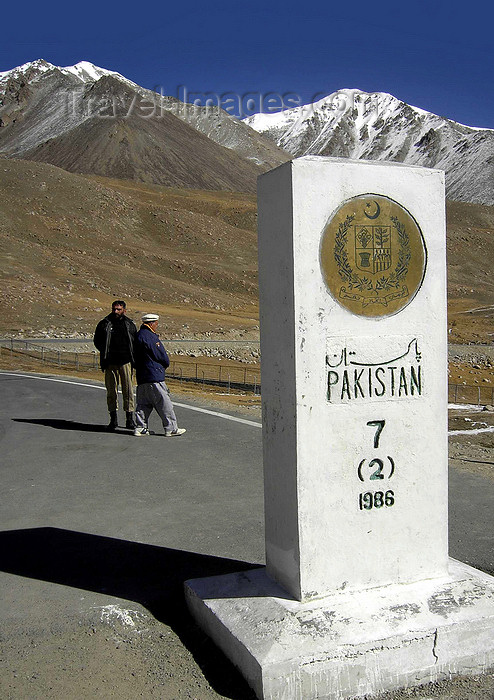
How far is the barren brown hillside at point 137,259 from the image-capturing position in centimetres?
4269

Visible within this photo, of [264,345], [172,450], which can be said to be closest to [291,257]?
[264,345]

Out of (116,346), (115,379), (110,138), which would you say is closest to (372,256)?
(116,346)

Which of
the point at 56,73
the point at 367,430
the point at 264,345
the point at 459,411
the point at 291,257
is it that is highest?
the point at 56,73

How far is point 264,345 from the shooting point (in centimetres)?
467

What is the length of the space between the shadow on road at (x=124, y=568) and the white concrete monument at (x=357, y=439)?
221 mm

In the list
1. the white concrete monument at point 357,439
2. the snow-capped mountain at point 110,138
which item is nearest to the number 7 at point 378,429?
the white concrete monument at point 357,439

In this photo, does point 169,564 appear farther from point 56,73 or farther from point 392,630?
point 56,73

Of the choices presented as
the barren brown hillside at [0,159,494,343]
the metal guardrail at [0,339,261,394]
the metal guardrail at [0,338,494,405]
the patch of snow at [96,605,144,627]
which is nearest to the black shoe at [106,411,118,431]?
the patch of snow at [96,605,144,627]

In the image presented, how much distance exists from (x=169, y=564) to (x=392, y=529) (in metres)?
1.89

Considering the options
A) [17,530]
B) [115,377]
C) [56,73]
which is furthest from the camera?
[56,73]

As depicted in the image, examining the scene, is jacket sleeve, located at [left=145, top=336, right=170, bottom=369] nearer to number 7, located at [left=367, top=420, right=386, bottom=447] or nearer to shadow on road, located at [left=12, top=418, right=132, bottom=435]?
shadow on road, located at [left=12, top=418, right=132, bottom=435]

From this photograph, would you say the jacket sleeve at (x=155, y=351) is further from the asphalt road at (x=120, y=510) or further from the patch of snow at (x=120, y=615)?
the patch of snow at (x=120, y=615)

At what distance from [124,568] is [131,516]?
4.01 feet

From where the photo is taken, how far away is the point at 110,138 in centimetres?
13450
